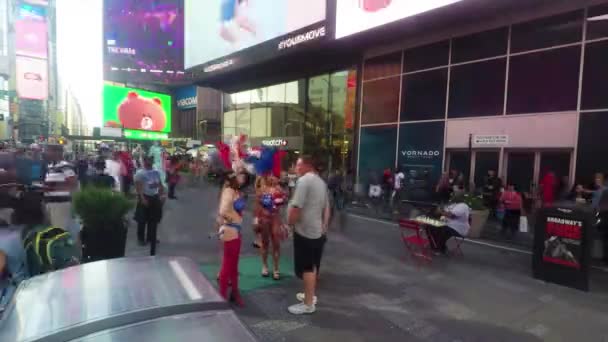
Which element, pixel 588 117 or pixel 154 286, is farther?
pixel 588 117

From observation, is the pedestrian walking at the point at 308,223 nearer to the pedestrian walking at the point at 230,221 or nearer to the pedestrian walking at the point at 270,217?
the pedestrian walking at the point at 230,221

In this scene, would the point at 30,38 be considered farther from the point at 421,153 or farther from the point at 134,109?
the point at 421,153

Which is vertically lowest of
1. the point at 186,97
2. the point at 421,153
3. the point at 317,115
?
the point at 421,153

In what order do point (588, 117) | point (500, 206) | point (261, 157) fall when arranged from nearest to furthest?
point (261, 157) → point (500, 206) → point (588, 117)

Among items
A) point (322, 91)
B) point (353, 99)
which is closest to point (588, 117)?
point (353, 99)

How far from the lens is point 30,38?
68.2 meters

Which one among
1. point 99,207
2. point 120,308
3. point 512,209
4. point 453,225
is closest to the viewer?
point 120,308

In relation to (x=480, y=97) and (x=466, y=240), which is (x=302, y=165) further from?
(x=480, y=97)

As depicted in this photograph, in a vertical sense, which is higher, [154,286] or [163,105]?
[163,105]

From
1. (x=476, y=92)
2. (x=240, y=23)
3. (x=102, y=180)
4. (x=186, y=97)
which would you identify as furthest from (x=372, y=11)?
(x=186, y=97)

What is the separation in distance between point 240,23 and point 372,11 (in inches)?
500

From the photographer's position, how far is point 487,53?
1264cm

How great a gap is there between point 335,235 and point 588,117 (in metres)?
8.48

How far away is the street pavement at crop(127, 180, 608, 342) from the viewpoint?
12.9ft
